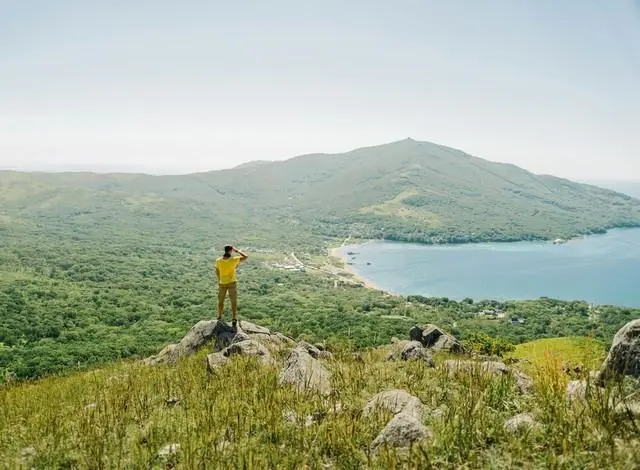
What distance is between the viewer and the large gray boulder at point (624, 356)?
20.1 ft

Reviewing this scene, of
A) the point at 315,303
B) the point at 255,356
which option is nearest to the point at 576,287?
the point at 315,303

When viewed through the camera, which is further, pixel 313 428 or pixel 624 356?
pixel 624 356

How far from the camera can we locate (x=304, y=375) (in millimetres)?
8844

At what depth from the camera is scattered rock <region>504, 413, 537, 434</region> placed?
517 cm

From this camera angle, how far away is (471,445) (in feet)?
16.2

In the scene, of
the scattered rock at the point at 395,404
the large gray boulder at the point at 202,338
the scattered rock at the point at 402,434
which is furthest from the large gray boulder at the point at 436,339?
the scattered rock at the point at 402,434

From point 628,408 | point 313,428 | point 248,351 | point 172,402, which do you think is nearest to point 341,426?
point 313,428

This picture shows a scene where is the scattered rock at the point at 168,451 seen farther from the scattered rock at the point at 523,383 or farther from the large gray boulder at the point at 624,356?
the large gray boulder at the point at 624,356

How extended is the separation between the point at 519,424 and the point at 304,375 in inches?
178

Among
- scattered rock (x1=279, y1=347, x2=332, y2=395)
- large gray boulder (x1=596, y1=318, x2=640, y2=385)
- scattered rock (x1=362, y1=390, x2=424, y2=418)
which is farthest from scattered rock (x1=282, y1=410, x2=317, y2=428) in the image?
large gray boulder (x1=596, y1=318, x2=640, y2=385)

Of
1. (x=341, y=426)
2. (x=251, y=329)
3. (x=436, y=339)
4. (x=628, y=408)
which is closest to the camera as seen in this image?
(x=628, y=408)

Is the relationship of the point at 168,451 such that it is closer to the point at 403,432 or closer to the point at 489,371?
the point at 403,432

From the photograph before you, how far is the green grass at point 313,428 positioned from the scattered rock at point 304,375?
0.27 meters

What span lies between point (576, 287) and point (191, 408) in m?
204
